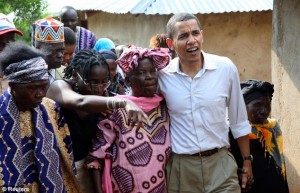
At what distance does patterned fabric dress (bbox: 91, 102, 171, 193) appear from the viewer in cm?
414

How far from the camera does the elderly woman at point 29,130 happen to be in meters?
3.68

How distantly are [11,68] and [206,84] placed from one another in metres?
1.38

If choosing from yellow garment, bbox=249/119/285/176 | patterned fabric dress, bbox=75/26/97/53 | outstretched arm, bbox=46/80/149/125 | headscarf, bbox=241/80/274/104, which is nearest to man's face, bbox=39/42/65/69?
outstretched arm, bbox=46/80/149/125

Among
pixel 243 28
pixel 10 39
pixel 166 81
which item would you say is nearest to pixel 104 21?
pixel 243 28

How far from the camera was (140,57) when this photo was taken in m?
4.24

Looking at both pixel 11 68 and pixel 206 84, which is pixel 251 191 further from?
pixel 11 68

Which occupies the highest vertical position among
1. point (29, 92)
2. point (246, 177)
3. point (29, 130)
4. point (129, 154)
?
point (29, 92)

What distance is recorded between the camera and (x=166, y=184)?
4.36m

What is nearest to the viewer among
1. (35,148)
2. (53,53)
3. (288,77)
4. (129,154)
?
(35,148)

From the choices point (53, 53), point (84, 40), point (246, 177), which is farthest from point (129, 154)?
point (84, 40)

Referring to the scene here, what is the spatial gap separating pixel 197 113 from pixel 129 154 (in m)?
0.56

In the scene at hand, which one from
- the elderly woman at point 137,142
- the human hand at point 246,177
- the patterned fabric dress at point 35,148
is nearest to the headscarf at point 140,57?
the elderly woman at point 137,142

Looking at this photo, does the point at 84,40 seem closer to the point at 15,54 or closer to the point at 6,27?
the point at 6,27

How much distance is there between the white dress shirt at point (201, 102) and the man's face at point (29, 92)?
3.33ft
